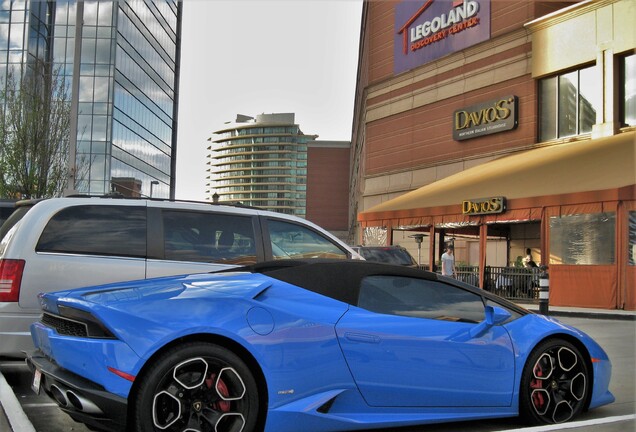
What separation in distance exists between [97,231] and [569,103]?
21.6 meters

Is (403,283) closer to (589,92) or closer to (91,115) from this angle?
(589,92)

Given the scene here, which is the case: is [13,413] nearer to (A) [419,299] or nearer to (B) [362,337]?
(B) [362,337]

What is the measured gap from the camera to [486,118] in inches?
1070

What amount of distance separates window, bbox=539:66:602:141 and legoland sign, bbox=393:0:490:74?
4714mm

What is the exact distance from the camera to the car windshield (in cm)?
1722

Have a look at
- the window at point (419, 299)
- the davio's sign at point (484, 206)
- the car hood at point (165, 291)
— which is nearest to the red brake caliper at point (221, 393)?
the car hood at point (165, 291)

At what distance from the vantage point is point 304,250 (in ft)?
22.2

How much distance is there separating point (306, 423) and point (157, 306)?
114 cm

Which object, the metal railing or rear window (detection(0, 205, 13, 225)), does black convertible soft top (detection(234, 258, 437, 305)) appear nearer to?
rear window (detection(0, 205, 13, 225))

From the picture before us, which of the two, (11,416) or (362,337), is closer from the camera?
(362,337)

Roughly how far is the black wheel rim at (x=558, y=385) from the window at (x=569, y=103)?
19432 millimetres

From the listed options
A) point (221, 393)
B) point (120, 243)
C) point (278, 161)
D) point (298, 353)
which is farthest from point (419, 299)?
point (278, 161)


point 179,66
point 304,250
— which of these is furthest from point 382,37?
point 179,66

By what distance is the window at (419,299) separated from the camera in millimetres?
4305
